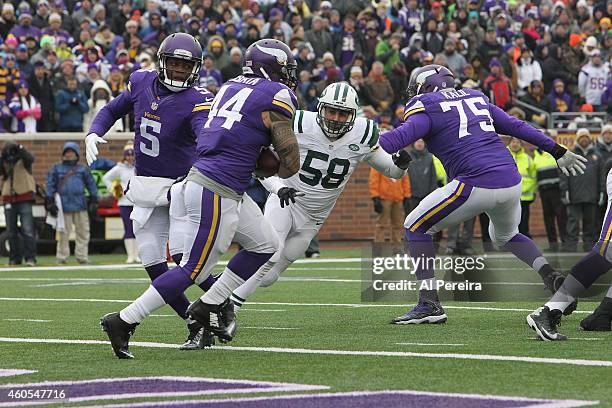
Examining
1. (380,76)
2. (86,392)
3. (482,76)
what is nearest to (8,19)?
(380,76)

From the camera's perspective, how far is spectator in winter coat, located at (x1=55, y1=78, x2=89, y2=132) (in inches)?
802

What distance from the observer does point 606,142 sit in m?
19.4

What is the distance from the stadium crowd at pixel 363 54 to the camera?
20266 millimetres

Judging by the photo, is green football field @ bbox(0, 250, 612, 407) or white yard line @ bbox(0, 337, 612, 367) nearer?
green football field @ bbox(0, 250, 612, 407)

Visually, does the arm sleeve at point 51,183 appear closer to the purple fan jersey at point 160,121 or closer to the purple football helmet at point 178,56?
the purple fan jersey at point 160,121

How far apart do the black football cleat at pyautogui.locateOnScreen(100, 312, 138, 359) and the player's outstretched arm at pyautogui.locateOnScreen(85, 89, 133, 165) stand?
137cm

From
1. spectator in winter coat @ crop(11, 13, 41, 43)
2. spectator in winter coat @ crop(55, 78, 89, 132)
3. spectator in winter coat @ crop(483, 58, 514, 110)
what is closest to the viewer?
spectator in winter coat @ crop(55, 78, 89, 132)

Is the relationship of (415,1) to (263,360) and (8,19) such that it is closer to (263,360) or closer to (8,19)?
(8,19)

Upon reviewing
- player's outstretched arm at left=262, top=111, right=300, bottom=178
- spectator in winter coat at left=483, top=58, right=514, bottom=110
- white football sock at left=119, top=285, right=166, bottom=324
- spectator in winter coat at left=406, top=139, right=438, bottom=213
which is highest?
player's outstretched arm at left=262, top=111, right=300, bottom=178

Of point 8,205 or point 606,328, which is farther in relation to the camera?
point 8,205

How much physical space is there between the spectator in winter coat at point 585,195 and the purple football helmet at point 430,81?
994 cm

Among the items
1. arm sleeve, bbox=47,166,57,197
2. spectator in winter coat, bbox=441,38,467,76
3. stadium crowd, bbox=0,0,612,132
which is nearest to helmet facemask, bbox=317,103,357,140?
stadium crowd, bbox=0,0,612,132

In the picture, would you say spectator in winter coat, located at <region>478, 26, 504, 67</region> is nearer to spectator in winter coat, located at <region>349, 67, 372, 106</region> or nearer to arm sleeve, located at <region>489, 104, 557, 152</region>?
spectator in winter coat, located at <region>349, 67, 372, 106</region>

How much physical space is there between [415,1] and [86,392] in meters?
20.0
